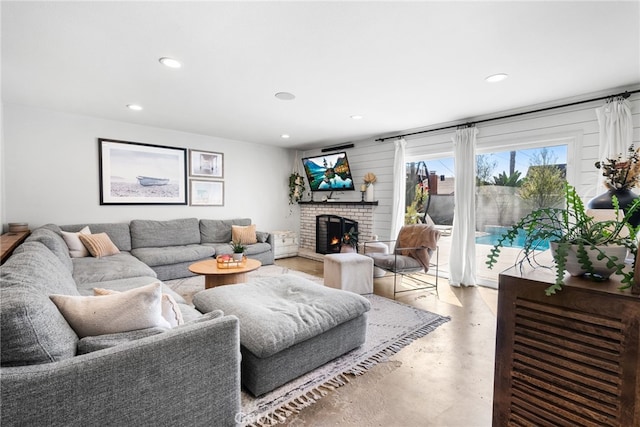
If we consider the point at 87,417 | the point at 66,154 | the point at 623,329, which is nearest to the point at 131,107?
the point at 66,154

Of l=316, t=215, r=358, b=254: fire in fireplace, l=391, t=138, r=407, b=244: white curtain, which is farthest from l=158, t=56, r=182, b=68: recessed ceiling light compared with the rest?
l=316, t=215, r=358, b=254: fire in fireplace

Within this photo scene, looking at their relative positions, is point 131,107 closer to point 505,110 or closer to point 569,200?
point 569,200

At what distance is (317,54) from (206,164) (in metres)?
3.55

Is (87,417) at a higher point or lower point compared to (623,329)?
lower

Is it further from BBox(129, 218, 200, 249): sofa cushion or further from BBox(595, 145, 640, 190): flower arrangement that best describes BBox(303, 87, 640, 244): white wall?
BBox(129, 218, 200, 249): sofa cushion

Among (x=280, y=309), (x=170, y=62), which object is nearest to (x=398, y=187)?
(x=280, y=309)

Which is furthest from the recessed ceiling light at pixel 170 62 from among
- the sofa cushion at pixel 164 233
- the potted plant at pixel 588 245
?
the sofa cushion at pixel 164 233

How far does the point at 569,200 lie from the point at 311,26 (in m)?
1.70

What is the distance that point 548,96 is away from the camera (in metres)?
3.04

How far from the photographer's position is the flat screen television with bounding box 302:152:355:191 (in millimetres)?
5391

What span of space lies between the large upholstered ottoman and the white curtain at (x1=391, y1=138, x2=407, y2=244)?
260cm

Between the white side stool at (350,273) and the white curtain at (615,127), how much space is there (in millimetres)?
2464

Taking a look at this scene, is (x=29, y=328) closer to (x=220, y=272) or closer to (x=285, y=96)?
(x=220, y=272)

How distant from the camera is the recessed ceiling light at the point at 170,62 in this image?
231 cm
